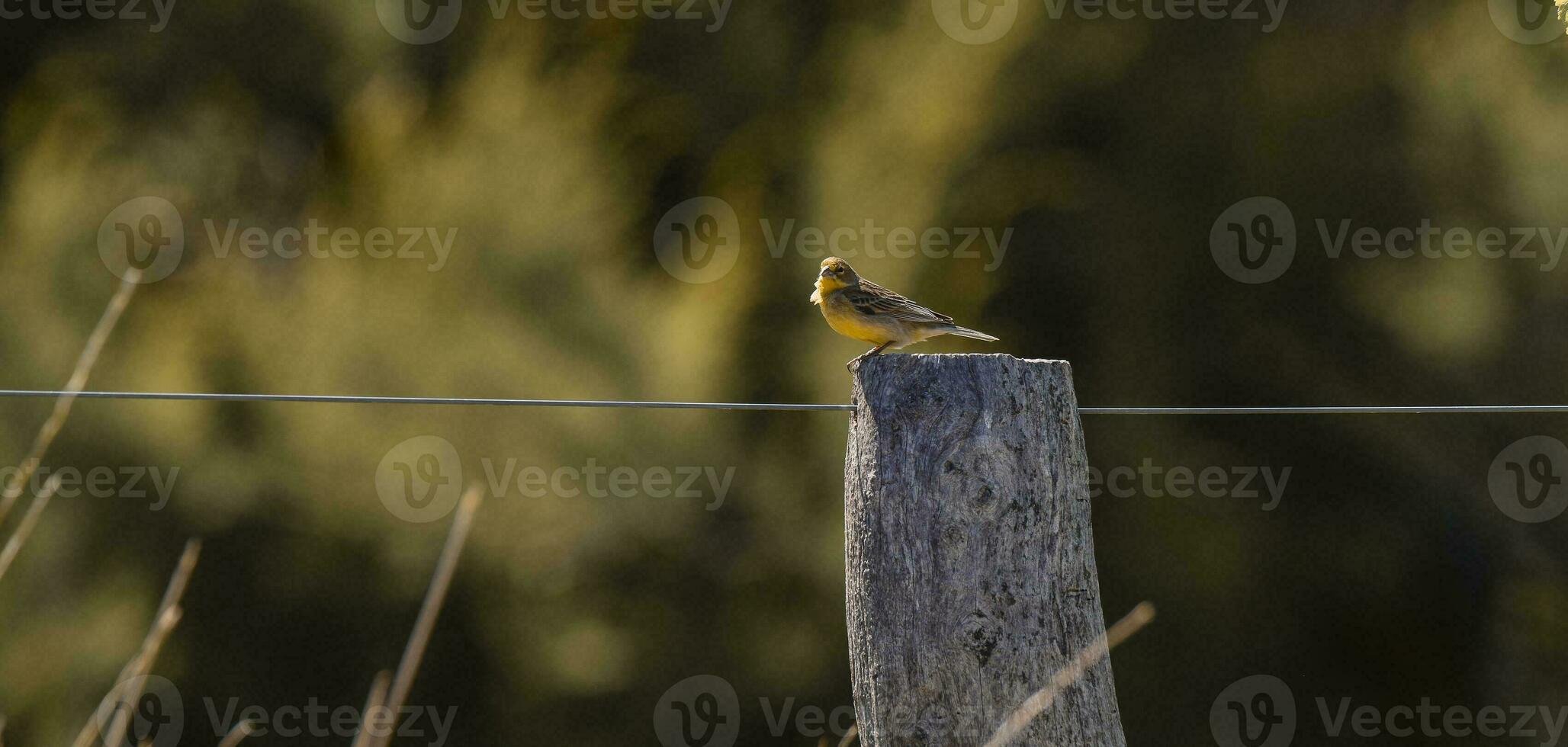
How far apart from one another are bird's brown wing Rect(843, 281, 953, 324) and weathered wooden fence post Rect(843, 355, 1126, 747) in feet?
3.02

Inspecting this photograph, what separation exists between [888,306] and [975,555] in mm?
1166

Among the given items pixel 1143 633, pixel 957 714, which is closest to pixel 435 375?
pixel 1143 633

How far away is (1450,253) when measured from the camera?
6691mm

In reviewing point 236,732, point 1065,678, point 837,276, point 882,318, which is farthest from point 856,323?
point 236,732

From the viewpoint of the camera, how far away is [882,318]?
343 cm

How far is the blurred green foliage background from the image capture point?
601 centimetres

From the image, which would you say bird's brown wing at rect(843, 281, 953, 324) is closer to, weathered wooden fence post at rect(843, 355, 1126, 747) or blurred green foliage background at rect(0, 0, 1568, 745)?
weathered wooden fence post at rect(843, 355, 1126, 747)

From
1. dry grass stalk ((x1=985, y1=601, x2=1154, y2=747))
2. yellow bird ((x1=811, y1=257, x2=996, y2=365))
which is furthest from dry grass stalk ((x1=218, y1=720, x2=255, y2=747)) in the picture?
yellow bird ((x1=811, y1=257, x2=996, y2=365))

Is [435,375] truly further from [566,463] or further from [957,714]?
[957,714]

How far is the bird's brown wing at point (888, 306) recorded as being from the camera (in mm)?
3434

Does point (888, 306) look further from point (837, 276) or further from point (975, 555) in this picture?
point (975, 555)

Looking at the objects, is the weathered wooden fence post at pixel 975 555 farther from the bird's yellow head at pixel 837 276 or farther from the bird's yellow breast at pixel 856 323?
the bird's yellow head at pixel 837 276

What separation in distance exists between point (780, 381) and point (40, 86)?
4186 millimetres

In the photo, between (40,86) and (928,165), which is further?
(40,86)
